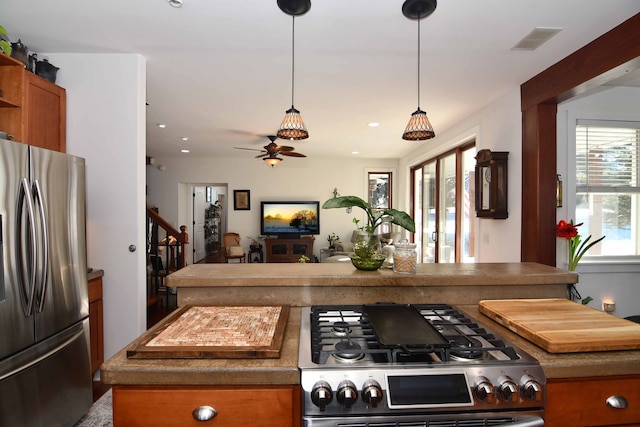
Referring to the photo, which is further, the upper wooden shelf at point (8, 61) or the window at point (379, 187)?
the window at point (379, 187)

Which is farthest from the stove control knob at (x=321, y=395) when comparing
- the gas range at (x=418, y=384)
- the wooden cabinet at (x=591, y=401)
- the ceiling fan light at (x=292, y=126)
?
the ceiling fan light at (x=292, y=126)

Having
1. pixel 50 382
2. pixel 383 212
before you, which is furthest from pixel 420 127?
pixel 50 382

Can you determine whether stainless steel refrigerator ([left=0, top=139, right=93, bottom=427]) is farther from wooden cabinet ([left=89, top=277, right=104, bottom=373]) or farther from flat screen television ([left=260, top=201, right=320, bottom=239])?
flat screen television ([left=260, top=201, right=320, bottom=239])

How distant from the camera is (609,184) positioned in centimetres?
300

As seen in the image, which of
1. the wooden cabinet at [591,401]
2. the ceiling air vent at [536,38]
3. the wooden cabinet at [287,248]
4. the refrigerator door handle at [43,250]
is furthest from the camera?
the wooden cabinet at [287,248]

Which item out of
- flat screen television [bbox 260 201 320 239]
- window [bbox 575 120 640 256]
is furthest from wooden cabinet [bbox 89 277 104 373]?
flat screen television [bbox 260 201 320 239]

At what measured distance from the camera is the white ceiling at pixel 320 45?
1.81m

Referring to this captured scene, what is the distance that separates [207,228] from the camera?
8.88 metres

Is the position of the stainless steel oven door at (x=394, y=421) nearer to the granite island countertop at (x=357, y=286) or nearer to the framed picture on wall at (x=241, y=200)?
the granite island countertop at (x=357, y=286)

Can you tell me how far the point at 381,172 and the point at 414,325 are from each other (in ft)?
20.6

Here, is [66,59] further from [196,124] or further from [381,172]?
[381,172]

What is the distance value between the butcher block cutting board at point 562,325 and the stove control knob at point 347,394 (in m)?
0.64

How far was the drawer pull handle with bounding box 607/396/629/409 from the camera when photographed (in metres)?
0.96

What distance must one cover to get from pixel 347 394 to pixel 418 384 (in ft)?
0.68
